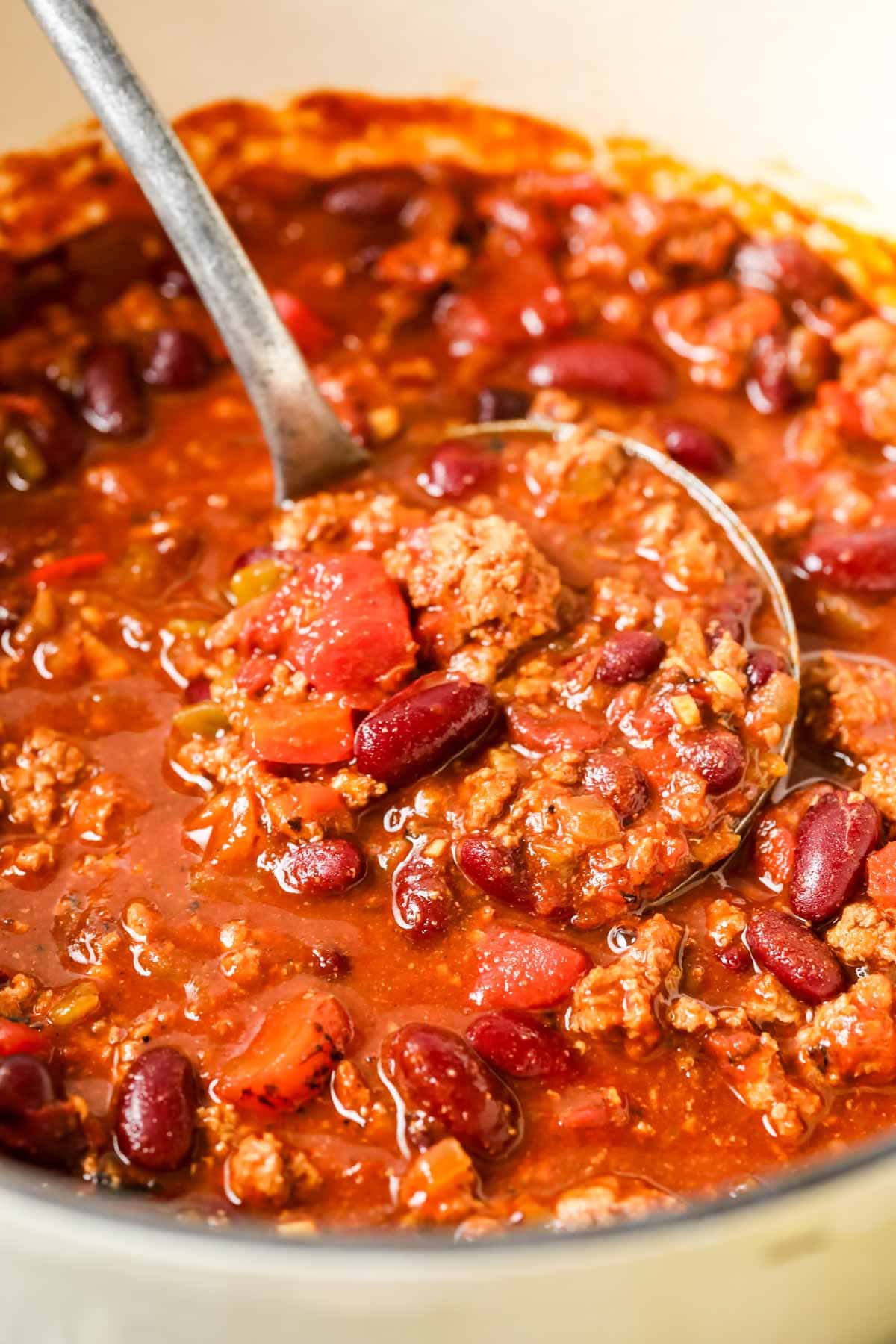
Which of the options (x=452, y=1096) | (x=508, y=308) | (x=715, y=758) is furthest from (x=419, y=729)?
(x=508, y=308)

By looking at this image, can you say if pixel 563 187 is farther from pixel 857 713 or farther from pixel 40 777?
pixel 40 777

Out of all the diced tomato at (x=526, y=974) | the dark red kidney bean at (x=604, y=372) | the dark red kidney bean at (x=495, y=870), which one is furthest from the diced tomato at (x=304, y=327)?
the diced tomato at (x=526, y=974)

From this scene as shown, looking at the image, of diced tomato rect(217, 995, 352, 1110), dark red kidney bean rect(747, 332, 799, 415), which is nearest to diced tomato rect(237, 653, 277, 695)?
diced tomato rect(217, 995, 352, 1110)

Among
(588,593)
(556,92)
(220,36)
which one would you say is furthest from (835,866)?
(220,36)

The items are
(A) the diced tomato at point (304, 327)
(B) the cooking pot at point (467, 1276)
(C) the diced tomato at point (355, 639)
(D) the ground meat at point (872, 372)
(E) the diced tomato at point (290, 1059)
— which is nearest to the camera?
(B) the cooking pot at point (467, 1276)

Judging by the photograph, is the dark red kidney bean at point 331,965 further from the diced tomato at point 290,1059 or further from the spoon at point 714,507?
the spoon at point 714,507
